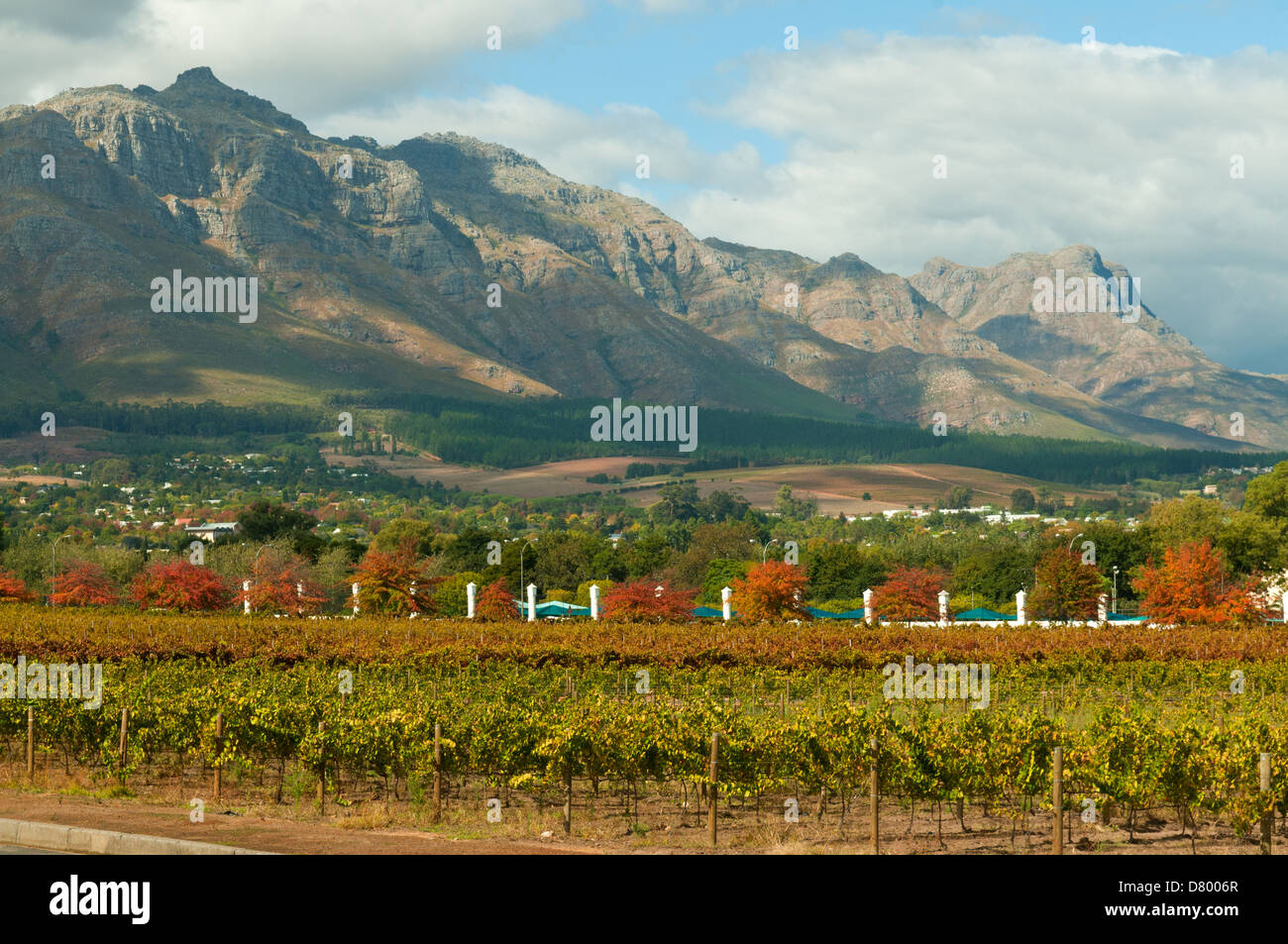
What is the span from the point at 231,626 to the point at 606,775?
2921 centimetres

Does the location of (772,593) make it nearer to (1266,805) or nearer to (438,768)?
(438,768)

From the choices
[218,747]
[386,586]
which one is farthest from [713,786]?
[386,586]

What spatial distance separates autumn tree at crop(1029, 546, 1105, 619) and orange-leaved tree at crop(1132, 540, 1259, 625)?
11.6 m

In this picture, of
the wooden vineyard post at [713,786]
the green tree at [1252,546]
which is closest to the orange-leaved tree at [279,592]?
the wooden vineyard post at [713,786]

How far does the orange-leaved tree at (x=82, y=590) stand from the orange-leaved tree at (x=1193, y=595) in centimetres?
5427

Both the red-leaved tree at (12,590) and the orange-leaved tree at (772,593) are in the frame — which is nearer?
the orange-leaved tree at (772,593)

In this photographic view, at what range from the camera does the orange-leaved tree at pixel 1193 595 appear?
54.6 metres

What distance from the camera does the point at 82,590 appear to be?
71.1 metres

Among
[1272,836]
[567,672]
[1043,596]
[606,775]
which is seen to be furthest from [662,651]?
[1043,596]

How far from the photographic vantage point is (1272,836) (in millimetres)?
19594

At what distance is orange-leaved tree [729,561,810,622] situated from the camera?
62.5 meters

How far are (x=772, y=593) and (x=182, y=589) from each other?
95.2 feet

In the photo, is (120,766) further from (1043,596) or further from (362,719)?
(1043,596)

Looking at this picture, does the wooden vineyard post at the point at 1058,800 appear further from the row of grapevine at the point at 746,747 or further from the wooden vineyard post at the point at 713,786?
the wooden vineyard post at the point at 713,786
